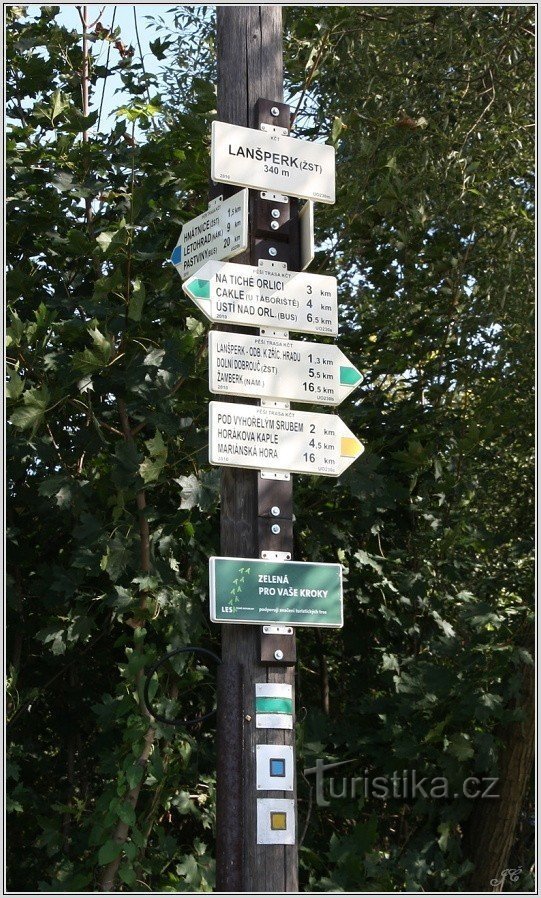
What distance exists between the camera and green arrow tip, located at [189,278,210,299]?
4.19 meters

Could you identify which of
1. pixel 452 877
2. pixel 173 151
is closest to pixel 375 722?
pixel 452 877

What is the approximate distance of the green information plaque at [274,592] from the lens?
399cm

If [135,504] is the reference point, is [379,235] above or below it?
above

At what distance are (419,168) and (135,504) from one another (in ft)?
9.19

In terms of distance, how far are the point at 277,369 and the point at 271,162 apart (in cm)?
84

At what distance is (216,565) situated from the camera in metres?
3.98

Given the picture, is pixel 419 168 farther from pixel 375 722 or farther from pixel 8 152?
pixel 375 722

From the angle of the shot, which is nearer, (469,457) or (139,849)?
(139,849)

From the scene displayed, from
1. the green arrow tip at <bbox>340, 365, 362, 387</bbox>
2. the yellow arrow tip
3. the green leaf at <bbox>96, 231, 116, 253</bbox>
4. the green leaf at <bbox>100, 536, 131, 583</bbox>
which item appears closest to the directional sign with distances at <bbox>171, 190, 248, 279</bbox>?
the green arrow tip at <bbox>340, 365, 362, 387</bbox>

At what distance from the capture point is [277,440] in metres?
4.22

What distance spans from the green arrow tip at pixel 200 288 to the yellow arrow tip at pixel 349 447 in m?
0.75

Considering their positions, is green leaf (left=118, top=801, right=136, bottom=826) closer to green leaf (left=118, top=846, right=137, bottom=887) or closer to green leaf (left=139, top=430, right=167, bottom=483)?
green leaf (left=118, top=846, right=137, bottom=887)

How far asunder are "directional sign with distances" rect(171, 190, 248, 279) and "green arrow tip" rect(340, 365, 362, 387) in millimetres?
610

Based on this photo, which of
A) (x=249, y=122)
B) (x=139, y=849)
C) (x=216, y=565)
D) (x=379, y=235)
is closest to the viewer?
(x=216, y=565)
